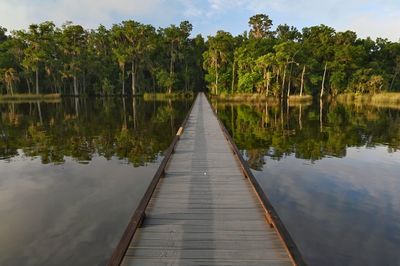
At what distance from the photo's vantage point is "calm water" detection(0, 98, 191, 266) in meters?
7.62

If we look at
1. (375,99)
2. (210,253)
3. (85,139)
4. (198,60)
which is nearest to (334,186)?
(210,253)

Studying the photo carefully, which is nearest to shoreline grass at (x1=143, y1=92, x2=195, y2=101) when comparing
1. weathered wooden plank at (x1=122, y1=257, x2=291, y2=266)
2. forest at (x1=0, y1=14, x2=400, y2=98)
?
forest at (x1=0, y1=14, x2=400, y2=98)

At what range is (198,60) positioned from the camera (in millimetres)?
87688

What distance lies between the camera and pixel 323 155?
17234mm

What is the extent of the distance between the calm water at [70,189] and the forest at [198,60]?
4002 cm

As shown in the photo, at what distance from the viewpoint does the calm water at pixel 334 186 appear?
778cm

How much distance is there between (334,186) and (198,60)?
79097 millimetres

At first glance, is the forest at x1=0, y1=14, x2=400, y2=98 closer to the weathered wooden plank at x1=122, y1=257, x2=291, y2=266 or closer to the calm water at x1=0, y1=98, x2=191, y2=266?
the calm water at x1=0, y1=98, x2=191, y2=266

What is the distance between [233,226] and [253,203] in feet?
4.88

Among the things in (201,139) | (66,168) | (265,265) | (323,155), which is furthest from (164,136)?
(265,265)

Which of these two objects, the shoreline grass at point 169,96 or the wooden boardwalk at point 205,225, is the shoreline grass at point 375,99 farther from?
the wooden boardwalk at point 205,225

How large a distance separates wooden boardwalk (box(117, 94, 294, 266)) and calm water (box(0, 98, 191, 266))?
157 cm

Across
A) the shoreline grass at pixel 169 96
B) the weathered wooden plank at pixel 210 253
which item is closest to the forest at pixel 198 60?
the shoreline grass at pixel 169 96

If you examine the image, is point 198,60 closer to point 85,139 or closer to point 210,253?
point 85,139
